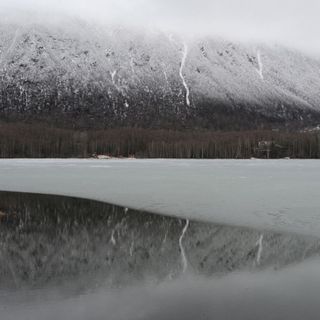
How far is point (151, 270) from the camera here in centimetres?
1606

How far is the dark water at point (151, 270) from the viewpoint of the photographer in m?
12.3

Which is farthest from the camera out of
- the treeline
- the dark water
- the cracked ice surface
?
the treeline

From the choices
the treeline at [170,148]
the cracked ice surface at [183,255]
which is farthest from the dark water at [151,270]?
the treeline at [170,148]

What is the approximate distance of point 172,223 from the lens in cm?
2416

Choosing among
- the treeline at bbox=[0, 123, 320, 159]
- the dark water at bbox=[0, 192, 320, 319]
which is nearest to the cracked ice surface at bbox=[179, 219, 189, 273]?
→ the dark water at bbox=[0, 192, 320, 319]

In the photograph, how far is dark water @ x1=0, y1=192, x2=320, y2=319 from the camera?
12.3 metres

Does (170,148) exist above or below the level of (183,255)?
above

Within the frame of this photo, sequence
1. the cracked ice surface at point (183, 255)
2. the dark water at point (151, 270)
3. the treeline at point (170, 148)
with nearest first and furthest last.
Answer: the dark water at point (151, 270) < the cracked ice surface at point (183, 255) < the treeline at point (170, 148)

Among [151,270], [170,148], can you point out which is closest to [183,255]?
[151,270]

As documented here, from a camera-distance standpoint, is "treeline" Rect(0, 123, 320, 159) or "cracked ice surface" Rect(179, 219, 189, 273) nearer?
"cracked ice surface" Rect(179, 219, 189, 273)

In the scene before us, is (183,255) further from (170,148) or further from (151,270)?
(170,148)

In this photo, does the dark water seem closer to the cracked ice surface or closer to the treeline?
the cracked ice surface

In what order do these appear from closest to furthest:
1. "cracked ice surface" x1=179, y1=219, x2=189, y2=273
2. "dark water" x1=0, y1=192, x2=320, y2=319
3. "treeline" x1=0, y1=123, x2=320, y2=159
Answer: "dark water" x1=0, y1=192, x2=320, y2=319 → "cracked ice surface" x1=179, y1=219, x2=189, y2=273 → "treeline" x1=0, y1=123, x2=320, y2=159

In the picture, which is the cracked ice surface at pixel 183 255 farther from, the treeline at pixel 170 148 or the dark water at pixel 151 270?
the treeline at pixel 170 148
